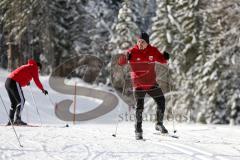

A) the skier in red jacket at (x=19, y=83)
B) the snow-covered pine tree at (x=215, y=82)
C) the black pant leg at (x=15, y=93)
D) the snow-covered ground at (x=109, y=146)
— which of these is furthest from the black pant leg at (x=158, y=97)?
the snow-covered pine tree at (x=215, y=82)

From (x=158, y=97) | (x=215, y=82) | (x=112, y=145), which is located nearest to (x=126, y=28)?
(x=215, y=82)

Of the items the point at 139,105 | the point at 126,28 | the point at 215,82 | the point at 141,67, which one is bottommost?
the point at 139,105

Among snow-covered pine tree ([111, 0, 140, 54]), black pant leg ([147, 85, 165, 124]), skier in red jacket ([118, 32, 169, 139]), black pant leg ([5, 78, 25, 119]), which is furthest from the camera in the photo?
snow-covered pine tree ([111, 0, 140, 54])

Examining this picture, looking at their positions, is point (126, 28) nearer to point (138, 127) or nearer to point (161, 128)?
point (161, 128)

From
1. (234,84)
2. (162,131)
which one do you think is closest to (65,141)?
(162,131)

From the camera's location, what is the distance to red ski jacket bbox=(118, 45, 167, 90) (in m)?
8.73

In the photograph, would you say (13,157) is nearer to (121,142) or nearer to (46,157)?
(46,157)

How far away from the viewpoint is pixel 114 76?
47.3 ft

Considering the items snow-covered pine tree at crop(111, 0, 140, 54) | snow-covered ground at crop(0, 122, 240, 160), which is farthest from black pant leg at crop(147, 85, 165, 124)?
snow-covered pine tree at crop(111, 0, 140, 54)

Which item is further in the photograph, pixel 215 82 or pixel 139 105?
pixel 215 82

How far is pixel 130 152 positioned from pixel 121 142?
103 cm

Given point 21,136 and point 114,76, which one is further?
point 114,76

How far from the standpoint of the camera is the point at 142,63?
8.77 m

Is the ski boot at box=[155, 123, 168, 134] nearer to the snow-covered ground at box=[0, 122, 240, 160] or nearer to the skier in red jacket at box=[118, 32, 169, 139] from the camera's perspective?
the snow-covered ground at box=[0, 122, 240, 160]
